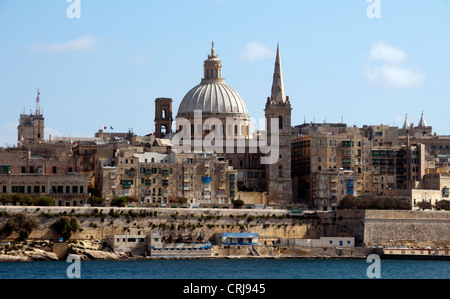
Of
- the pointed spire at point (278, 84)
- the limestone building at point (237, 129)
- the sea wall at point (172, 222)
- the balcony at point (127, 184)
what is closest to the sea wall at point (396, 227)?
the sea wall at point (172, 222)

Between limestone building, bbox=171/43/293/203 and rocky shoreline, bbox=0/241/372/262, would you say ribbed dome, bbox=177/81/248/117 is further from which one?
rocky shoreline, bbox=0/241/372/262

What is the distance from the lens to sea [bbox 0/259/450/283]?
5044 cm

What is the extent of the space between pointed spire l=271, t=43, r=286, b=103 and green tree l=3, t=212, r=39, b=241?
30.6 metres

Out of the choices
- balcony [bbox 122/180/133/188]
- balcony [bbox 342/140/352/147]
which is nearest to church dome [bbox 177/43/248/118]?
balcony [bbox 342/140/352/147]

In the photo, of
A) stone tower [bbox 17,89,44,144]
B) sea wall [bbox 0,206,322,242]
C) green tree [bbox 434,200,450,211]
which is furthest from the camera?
stone tower [bbox 17,89,44,144]

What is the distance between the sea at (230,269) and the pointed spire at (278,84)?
2418cm

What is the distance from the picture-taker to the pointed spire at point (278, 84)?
87.4 meters

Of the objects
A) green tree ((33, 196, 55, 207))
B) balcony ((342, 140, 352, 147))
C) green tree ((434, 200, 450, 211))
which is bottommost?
green tree ((434, 200, 450, 211))

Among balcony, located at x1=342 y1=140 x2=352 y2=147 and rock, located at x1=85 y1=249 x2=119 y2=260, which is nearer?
rock, located at x1=85 y1=249 x2=119 y2=260

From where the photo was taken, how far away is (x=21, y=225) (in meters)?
65.0

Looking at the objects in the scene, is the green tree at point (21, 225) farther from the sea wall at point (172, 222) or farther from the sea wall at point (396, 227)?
the sea wall at point (396, 227)

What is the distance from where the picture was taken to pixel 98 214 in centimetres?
6912
